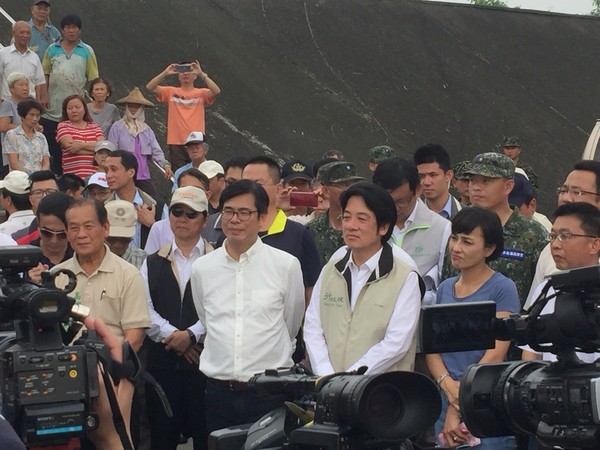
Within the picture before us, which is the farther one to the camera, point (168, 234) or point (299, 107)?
point (299, 107)

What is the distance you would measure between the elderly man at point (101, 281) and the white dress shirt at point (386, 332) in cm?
123

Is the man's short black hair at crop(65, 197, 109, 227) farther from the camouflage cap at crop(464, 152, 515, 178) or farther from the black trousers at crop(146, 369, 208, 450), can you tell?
the camouflage cap at crop(464, 152, 515, 178)

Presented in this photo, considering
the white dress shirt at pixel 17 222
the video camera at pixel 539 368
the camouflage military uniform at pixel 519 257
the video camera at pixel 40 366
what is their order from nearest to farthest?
the video camera at pixel 539 368 < the video camera at pixel 40 366 < the camouflage military uniform at pixel 519 257 < the white dress shirt at pixel 17 222

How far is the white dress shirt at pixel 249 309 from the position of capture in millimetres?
6543

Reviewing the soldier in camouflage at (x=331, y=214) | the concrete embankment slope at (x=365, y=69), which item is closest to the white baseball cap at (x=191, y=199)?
the soldier in camouflage at (x=331, y=214)

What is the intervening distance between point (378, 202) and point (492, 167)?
1.16 meters

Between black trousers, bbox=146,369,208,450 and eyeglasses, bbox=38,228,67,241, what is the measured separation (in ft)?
3.44

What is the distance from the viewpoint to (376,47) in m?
23.3

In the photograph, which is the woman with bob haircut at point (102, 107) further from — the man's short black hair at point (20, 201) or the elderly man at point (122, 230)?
the elderly man at point (122, 230)

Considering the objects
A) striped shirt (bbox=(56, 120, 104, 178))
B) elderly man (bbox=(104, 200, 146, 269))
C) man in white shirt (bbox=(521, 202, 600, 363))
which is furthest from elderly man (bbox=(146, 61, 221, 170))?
man in white shirt (bbox=(521, 202, 600, 363))

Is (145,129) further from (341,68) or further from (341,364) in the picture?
(341,68)

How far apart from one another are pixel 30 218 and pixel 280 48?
44.9 feet

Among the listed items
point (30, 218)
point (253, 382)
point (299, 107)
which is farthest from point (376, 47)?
point (253, 382)

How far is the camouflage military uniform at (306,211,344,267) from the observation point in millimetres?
7625
